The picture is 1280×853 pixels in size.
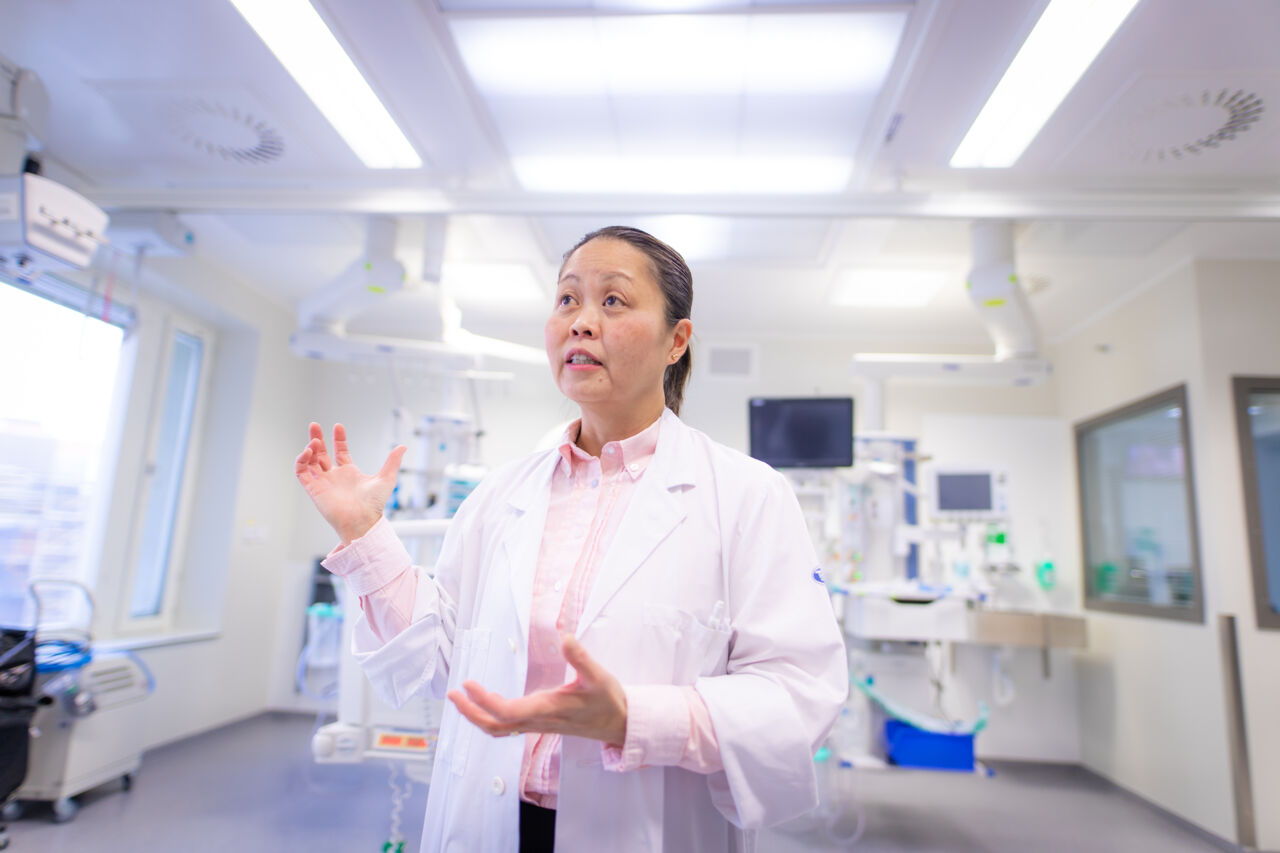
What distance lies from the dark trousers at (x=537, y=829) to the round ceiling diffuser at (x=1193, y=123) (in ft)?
9.81

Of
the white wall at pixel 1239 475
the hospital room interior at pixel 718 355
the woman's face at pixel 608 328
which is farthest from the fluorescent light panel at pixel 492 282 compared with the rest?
the white wall at pixel 1239 475

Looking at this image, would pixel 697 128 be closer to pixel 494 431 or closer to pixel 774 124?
pixel 774 124

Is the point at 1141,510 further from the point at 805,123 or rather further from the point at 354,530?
the point at 354,530

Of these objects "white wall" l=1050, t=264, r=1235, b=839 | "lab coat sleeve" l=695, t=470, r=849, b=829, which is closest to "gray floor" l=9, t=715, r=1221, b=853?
"white wall" l=1050, t=264, r=1235, b=839

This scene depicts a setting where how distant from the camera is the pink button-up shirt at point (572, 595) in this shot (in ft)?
2.66

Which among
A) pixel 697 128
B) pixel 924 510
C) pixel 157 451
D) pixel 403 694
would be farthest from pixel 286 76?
pixel 924 510

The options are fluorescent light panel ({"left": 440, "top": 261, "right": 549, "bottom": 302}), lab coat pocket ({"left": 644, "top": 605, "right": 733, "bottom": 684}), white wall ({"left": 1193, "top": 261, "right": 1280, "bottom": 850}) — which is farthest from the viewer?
fluorescent light panel ({"left": 440, "top": 261, "right": 549, "bottom": 302})

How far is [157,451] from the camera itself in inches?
176

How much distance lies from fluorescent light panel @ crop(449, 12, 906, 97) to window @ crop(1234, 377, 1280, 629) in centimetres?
262

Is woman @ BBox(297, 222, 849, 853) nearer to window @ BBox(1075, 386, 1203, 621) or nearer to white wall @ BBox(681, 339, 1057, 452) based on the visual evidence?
window @ BBox(1075, 386, 1203, 621)

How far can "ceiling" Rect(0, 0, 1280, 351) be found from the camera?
226cm

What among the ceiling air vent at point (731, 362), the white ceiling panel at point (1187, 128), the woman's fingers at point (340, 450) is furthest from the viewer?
the ceiling air vent at point (731, 362)

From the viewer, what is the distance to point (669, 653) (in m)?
0.95

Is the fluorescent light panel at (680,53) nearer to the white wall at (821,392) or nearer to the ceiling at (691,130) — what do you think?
the ceiling at (691,130)
